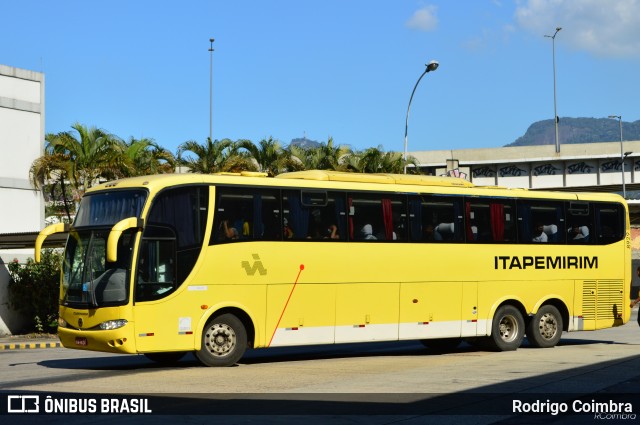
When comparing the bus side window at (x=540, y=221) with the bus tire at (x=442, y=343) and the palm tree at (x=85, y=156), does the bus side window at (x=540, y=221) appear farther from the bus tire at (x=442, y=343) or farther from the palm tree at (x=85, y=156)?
the palm tree at (x=85, y=156)

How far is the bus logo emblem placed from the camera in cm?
1900

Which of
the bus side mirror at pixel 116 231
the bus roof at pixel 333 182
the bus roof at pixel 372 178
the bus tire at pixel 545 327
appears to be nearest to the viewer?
the bus side mirror at pixel 116 231

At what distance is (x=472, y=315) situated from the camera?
22.5 metres

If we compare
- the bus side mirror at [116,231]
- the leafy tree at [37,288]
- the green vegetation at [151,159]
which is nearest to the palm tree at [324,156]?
the green vegetation at [151,159]

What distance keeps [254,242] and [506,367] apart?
5.22 meters

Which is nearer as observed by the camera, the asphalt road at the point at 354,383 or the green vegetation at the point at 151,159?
the asphalt road at the point at 354,383

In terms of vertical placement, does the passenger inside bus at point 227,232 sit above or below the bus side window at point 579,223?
below

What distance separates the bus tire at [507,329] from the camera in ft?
74.9

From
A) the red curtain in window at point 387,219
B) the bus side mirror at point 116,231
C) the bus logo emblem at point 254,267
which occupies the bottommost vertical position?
the bus logo emblem at point 254,267

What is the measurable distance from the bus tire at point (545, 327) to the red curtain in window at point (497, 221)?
2.23 metres

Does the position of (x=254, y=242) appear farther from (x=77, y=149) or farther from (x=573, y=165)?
(x=573, y=165)

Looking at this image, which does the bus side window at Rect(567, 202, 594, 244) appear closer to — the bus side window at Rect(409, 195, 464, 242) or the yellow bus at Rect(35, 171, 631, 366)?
the yellow bus at Rect(35, 171, 631, 366)

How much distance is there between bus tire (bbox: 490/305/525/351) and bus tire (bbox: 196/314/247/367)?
6.64m

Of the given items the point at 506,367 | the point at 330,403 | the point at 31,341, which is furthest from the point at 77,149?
the point at 330,403
